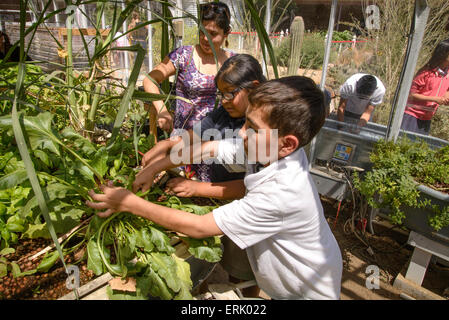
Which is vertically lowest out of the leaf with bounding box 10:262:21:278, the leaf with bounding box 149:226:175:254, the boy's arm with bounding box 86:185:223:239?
the leaf with bounding box 10:262:21:278

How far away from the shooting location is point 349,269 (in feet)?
7.93

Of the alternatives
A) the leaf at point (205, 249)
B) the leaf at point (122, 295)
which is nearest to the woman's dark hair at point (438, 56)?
the leaf at point (205, 249)

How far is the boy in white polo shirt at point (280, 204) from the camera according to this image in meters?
0.90

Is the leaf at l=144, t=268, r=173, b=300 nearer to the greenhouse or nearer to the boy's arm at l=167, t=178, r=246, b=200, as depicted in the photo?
the greenhouse

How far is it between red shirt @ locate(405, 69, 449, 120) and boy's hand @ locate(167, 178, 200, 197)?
6.86 ft

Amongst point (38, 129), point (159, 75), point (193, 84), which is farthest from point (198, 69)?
point (38, 129)

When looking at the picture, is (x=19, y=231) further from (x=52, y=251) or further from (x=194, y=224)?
(x=194, y=224)

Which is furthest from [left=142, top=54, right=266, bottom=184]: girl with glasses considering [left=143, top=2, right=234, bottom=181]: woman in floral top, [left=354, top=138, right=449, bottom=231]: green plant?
[left=354, top=138, right=449, bottom=231]: green plant

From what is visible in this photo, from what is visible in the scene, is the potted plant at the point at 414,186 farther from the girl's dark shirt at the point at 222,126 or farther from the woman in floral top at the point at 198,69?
the woman in floral top at the point at 198,69

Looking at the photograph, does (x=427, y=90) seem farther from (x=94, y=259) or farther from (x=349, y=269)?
(x=94, y=259)

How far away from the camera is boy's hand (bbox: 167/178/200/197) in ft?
3.90

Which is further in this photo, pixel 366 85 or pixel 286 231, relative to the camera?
pixel 366 85

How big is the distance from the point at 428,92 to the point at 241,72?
1.90 meters

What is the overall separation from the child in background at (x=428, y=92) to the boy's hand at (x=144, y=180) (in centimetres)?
221
